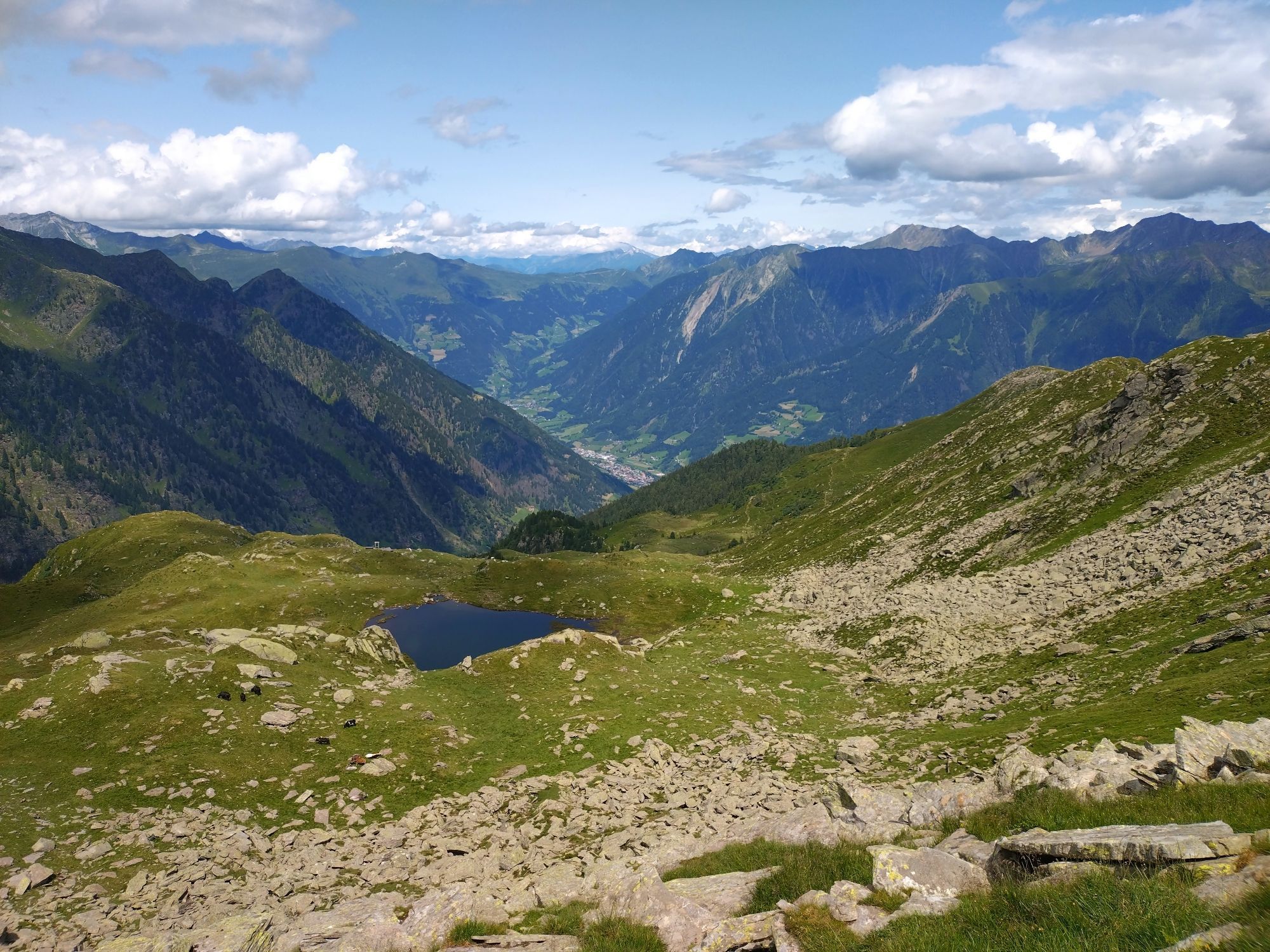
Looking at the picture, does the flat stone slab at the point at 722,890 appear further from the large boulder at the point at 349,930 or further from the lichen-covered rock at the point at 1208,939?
the lichen-covered rock at the point at 1208,939

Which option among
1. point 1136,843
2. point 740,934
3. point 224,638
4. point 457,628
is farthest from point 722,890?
point 457,628

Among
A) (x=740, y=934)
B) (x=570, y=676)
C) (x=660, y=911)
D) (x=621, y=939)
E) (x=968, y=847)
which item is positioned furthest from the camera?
(x=570, y=676)

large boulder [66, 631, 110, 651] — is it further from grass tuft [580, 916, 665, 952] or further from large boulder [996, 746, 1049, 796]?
large boulder [996, 746, 1049, 796]

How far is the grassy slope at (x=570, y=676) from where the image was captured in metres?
31.1

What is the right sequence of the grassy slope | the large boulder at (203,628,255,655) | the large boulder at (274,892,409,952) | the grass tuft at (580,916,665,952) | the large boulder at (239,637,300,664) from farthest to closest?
the large boulder at (203,628,255,655)
the large boulder at (239,637,300,664)
the grassy slope
the large boulder at (274,892,409,952)
the grass tuft at (580,916,665,952)

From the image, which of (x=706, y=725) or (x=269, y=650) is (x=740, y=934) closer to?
(x=706, y=725)

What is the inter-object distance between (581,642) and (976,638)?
2822cm

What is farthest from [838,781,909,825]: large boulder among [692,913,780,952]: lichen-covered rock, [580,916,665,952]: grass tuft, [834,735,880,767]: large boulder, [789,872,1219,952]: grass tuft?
[834,735,880,767]: large boulder

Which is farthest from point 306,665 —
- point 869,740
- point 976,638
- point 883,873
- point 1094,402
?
point 1094,402

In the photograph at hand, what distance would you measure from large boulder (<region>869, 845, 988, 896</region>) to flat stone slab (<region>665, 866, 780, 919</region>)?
3414mm

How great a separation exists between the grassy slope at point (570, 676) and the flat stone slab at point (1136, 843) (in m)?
14.7

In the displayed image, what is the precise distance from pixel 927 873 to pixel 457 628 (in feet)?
249

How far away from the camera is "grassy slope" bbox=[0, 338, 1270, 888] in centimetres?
3108

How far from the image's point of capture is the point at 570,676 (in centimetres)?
4747
